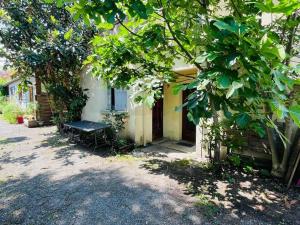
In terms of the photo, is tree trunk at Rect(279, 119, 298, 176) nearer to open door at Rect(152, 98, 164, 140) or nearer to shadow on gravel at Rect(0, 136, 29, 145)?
open door at Rect(152, 98, 164, 140)

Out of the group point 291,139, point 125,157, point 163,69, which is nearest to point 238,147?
point 291,139

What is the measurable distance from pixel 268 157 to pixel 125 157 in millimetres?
3870

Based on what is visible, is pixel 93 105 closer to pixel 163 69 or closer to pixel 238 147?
pixel 163 69

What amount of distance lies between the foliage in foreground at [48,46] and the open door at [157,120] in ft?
10.5

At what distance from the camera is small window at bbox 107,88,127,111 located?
7.84m

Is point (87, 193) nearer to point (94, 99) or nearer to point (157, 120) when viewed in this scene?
point (157, 120)

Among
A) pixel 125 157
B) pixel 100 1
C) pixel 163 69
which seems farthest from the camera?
pixel 125 157

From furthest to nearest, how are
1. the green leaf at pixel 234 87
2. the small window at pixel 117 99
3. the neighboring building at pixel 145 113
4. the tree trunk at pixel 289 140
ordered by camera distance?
the small window at pixel 117 99, the neighboring building at pixel 145 113, the tree trunk at pixel 289 140, the green leaf at pixel 234 87

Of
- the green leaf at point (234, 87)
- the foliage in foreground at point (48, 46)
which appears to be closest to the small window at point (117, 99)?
the foliage in foreground at point (48, 46)

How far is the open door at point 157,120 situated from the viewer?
27.8 ft

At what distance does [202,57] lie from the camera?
1927 millimetres

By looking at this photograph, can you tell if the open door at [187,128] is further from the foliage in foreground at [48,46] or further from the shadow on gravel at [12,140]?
the shadow on gravel at [12,140]

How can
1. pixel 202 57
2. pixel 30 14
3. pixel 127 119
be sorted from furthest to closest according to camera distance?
pixel 30 14
pixel 127 119
pixel 202 57

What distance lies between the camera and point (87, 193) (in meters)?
4.12
